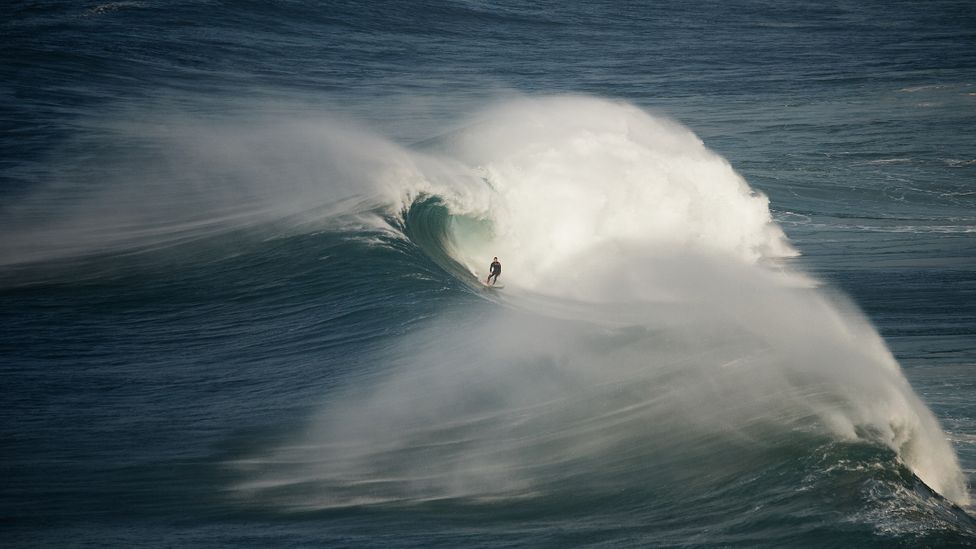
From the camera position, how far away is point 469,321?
45.5ft

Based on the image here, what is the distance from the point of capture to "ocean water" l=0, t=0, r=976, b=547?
9.02m

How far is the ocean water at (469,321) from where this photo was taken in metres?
9.02

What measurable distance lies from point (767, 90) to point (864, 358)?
30.1 metres

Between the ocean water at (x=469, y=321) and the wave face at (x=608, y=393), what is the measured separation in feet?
0.16

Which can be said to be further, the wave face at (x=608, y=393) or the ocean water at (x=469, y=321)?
the wave face at (x=608, y=393)

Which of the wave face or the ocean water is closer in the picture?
the ocean water

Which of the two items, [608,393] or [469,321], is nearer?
[608,393]

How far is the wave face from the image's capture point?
30.9 ft

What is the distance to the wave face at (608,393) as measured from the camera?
9422 mm

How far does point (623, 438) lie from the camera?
1041cm

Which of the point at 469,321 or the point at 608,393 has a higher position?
the point at 469,321

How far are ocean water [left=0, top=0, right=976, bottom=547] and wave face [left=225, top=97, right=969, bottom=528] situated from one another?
49 millimetres

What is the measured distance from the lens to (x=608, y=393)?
11383mm

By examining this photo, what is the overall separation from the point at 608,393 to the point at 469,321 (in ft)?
10.2
